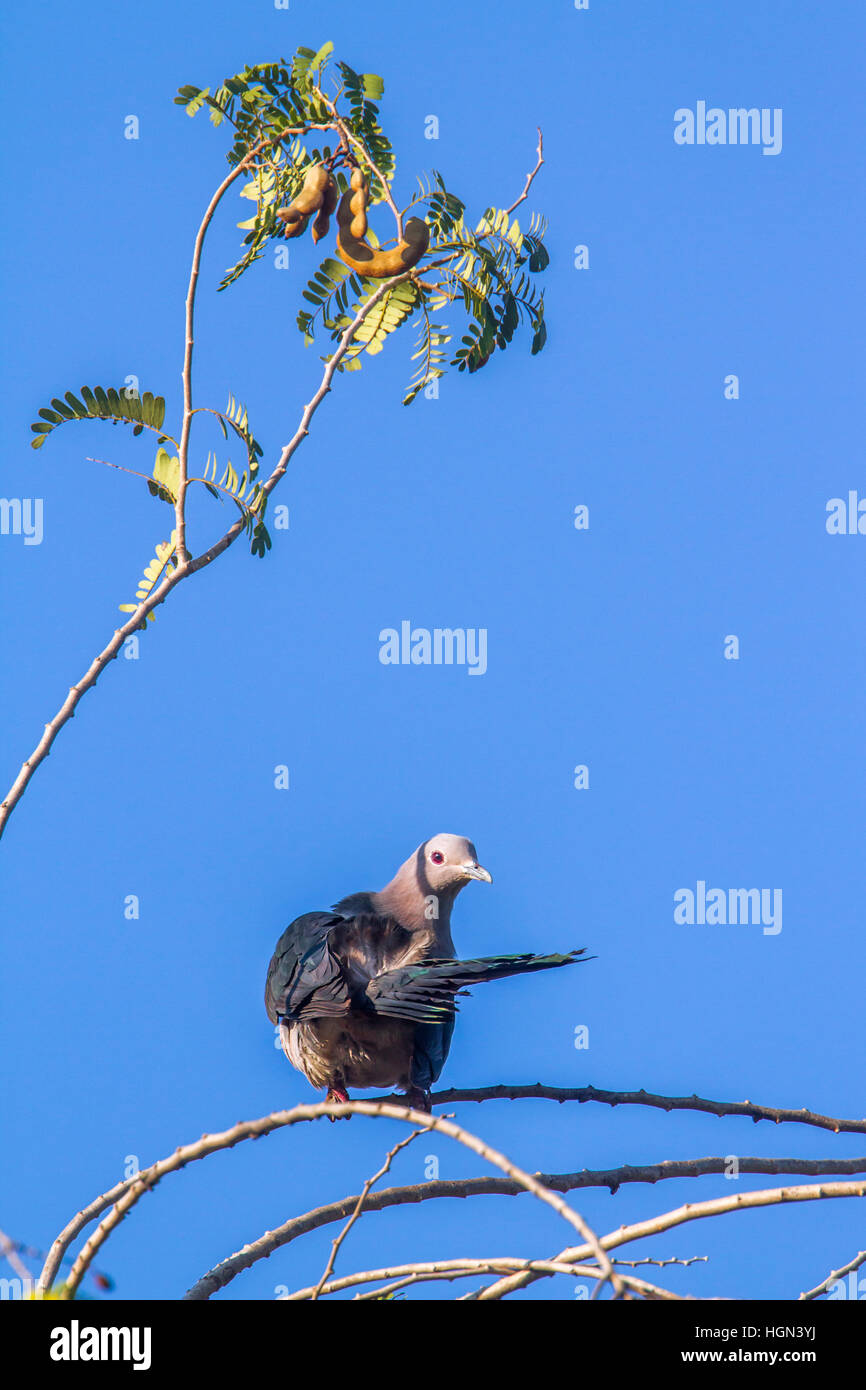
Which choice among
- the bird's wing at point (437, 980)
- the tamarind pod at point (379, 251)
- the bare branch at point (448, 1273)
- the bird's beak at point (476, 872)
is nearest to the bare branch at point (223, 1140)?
the bare branch at point (448, 1273)

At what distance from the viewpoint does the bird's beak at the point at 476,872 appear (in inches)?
157

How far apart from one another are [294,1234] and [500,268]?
6.85ft

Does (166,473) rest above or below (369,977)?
above

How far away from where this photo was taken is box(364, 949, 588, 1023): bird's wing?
308cm

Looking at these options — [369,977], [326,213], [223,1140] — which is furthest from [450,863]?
[223,1140]

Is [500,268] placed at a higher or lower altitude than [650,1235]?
higher

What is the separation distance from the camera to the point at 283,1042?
14.4ft

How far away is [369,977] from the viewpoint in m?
4.06

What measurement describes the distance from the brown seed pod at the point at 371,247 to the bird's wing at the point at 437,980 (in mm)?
1517

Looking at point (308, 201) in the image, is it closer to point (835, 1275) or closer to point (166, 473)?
point (166, 473)

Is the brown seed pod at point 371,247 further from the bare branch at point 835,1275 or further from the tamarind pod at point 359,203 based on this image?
the bare branch at point 835,1275

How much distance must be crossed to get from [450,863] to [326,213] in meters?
1.92
